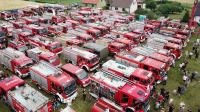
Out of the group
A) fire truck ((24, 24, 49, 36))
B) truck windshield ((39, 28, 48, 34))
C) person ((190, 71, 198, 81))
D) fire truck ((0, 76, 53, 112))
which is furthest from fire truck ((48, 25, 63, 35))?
person ((190, 71, 198, 81))

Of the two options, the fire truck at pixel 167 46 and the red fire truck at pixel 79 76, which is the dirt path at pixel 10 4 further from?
the red fire truck at pixel 79 76

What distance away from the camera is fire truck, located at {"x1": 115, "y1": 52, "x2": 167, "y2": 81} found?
28078 millimetres

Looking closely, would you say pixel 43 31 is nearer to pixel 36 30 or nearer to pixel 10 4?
pixel 36 30

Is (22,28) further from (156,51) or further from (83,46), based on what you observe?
(156,51)

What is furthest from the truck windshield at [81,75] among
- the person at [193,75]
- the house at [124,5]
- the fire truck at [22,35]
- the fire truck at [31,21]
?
the house at [124,5]

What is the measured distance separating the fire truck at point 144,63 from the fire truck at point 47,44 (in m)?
10.6

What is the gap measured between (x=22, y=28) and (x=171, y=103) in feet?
112

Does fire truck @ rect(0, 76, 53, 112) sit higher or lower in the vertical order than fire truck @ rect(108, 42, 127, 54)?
lower

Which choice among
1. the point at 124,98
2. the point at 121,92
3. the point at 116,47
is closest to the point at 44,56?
the point at 116,47

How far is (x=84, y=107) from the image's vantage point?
77.7ft

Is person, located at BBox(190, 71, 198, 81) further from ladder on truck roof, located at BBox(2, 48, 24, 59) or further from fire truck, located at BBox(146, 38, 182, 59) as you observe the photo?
ladder on truck roof, located at BBox(2, 48, 24, 59)

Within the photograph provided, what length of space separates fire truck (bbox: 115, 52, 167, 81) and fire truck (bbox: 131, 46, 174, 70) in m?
1.22

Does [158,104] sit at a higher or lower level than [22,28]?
lower

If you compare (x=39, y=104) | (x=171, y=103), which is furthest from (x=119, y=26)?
(x=39, y=104)
